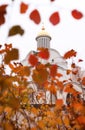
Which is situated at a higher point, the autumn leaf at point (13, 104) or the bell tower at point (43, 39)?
the bell tower at point (43, 39)

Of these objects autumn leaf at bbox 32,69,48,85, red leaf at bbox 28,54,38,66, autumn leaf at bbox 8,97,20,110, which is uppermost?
red leaf at bbox 28,54,38,66

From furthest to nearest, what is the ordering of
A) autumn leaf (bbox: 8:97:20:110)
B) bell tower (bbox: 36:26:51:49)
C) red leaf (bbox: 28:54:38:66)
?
bell tower (bbox: 36:26:51:49)
red leaf (bbox: 28:54:38:66)
autumn leaf (bbox: 8:97:20:110)

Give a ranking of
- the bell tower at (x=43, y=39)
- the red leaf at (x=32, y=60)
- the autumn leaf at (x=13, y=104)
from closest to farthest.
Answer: the autumn leaf at (x=13, y=104), the red leaf at (x=32, y=60), the bell tower at (x=43, y=39)

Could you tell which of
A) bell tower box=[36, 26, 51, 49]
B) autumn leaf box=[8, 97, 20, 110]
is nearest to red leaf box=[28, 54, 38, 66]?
autumn leaf box=[8, 97, 20, 110]

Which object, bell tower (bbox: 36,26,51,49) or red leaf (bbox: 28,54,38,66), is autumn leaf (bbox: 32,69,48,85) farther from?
bell tower (bbox: 36,26,51,49)

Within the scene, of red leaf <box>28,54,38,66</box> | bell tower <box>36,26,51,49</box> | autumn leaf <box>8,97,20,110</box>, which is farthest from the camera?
bell tower <box>36,26,51,49</box>

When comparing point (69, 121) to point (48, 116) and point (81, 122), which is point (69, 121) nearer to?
point (81, 122)

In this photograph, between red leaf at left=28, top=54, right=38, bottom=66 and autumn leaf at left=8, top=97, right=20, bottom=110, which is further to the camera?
red leaf at left=28, top=54, right=38, bottom=66

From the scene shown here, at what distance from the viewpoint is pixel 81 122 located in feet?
24.0

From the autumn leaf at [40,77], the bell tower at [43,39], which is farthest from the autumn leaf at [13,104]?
the bell tower at [43,39]

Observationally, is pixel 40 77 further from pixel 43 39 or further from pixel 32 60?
pixel 43 39

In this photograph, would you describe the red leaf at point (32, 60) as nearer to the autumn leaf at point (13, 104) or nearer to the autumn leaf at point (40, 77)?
the autumn leaf at point (40, 77)

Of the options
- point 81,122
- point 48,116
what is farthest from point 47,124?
point 81,122

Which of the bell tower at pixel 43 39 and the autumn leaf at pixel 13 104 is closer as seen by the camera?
the autumn leaf at pixel 13 104
